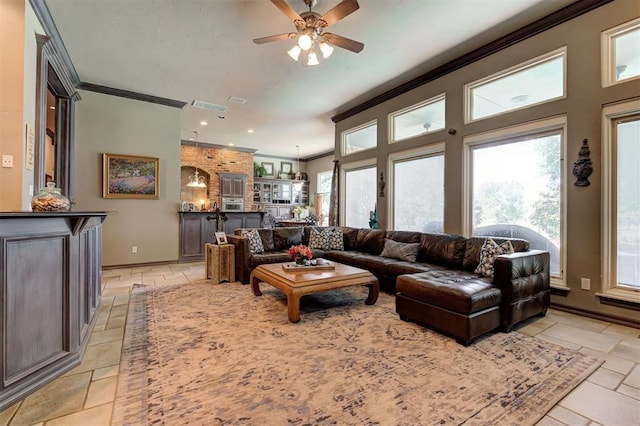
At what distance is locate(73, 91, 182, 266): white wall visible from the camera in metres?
5.18

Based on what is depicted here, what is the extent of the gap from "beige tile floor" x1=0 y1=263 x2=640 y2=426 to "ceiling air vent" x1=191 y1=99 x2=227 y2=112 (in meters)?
4.29

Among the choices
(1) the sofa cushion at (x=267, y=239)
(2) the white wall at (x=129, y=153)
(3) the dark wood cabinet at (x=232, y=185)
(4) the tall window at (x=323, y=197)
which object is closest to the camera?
(1) the sofa cushion at (x=267, y=239)

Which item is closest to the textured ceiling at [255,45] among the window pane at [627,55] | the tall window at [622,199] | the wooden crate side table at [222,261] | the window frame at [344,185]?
the window pane at [627,55]

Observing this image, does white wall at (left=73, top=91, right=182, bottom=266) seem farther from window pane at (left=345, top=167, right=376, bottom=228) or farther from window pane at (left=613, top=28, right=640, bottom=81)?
window pane at (left=613, top=28, right=640, bottom=81)

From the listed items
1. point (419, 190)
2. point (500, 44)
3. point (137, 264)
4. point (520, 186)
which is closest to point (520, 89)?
point (500, 44)

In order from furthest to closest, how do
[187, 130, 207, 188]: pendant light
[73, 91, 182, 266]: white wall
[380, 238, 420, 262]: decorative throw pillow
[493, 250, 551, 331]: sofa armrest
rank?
[187, 130, 207, 188]: pendant light < [73, 91, 182, 266]: white wall < [380, 238, 420, 262]: decorative throw pillow < [493, 250, 551, 331]: sofa armrest

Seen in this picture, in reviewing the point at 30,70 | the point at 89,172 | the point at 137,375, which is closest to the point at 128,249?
the point at 89,172

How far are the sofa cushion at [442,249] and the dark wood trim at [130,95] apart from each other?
529 centimetres

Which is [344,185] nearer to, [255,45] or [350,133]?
[350,133]

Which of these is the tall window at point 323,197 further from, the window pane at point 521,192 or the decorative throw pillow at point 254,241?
the window pane at point 521,192

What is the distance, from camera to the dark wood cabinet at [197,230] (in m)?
6.10

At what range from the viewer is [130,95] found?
5.43 metres

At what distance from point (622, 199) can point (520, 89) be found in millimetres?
1712

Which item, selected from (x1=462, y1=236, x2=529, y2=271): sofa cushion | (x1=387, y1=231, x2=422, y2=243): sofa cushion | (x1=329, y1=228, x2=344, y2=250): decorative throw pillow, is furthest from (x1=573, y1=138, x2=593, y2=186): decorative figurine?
(x1=329, y1=228, x2=344, y2=250): decorative throw pillow
